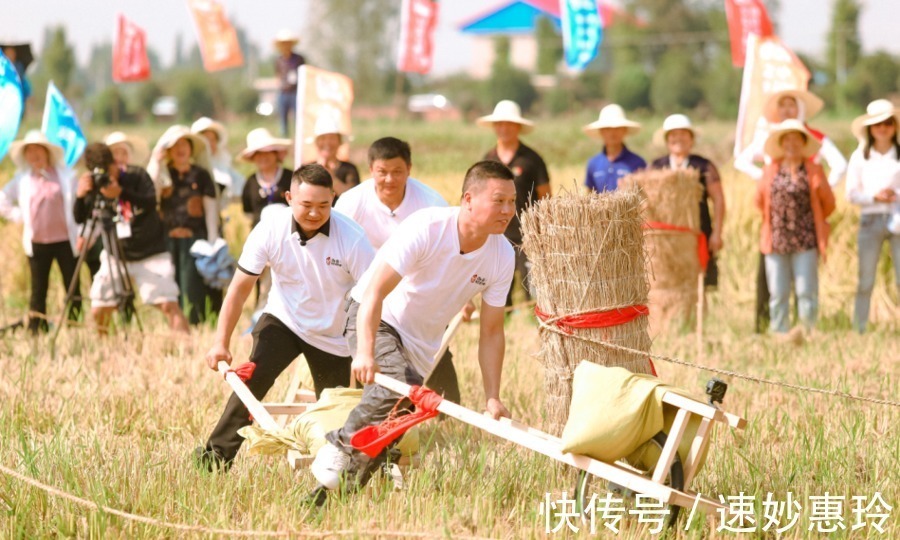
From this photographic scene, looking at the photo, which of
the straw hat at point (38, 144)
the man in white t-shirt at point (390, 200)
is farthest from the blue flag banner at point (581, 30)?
the man in white t-shirt at point (390, 200)

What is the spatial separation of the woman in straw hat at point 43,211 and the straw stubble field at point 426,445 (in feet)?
Answer: 2.69

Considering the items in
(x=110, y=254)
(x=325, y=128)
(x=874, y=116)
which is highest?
(x=874, y=116)

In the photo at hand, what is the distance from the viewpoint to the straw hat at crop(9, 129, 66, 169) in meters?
9.77

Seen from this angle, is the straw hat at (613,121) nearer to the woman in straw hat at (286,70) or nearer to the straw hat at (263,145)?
the straw hat at (263,145)

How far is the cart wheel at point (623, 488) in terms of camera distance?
173 inches

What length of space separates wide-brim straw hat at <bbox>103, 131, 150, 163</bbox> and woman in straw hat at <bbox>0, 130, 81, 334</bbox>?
42 centimetres

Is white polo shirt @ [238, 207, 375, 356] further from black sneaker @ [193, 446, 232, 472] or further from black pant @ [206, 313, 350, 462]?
black sneaker @ [193, 446, 232, 472]

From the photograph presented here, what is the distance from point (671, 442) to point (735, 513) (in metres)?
0.43

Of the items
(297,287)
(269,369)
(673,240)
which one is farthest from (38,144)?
(673,240)

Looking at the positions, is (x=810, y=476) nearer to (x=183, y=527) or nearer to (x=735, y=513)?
(x=735, y=513)

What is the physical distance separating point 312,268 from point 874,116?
17.6 feet

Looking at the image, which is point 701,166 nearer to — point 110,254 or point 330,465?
point 110,254

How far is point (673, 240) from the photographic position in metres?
9.52

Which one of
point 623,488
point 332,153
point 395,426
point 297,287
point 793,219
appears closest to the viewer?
point 395,426
